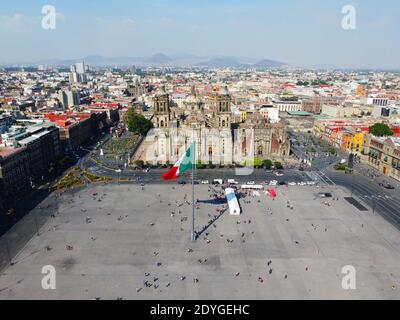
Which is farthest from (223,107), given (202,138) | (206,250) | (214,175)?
(206,250)

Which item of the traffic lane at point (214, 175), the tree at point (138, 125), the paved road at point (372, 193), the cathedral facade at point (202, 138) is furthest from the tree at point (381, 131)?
the tree at point (138, 125)

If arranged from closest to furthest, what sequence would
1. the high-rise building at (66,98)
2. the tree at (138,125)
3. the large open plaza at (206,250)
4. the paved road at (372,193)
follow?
the large open plaza at (206,250) < the paved road at (372,193) < the tree at (138,125) < the high-rise building at (66,98)

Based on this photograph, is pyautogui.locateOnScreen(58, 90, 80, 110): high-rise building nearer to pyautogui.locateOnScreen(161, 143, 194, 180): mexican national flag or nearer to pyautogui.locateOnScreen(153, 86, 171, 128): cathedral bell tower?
pyautogui.locateOnScreen(153, 86, 171, 128): cathedral bell tower

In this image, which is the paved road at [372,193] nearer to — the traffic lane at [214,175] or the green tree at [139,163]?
the traffic lane at [214,175]

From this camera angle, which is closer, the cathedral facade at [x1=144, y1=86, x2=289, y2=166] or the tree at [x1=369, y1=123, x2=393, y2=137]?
the cathedral facade at [x1=144, y1=86, x2=289, y2=166]

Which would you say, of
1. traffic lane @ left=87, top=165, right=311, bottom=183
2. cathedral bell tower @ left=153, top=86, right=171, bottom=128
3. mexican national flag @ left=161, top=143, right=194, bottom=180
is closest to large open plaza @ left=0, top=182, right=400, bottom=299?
mexican national flag @ left=161, top=143, right=194, bottom=180
